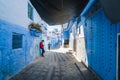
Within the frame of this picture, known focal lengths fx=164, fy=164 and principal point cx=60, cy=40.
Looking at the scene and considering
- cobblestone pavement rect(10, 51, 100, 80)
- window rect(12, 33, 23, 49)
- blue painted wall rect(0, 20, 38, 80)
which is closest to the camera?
blue painted wall rect(0, 20, 38, 80)

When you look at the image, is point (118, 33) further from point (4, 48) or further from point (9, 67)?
point (9, 67)

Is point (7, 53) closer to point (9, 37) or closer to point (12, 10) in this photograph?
point (9, 37)

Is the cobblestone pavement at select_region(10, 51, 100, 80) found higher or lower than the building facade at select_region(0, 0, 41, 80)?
lower

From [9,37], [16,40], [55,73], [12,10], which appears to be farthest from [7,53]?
[55,73]

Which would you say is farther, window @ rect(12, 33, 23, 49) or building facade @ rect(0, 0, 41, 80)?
window @ rect(12, 33, 23, 49)

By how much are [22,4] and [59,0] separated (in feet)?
10.0

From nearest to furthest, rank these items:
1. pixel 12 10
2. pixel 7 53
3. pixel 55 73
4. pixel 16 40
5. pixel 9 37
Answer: pixel 7 53, pixel 9 37, pixel 12 10, pixel 16 40, pixel 55 73

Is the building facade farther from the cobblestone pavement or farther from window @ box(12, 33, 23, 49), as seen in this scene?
the cobblestone pavement

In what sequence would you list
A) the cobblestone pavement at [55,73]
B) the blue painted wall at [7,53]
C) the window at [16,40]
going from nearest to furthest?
the blue painted wall at [7,53] → the cobblestone pavement at [55,73] → the window at [16,40]

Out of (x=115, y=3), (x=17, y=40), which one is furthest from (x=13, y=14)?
(x=115, y=3)

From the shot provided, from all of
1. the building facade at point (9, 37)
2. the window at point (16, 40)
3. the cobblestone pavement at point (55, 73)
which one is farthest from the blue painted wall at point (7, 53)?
the cobblestone pavement at point (55, 73)

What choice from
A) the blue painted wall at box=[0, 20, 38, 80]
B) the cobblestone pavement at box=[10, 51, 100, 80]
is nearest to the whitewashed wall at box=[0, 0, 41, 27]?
the blue painted wall at box=[0, 20, 38, 80]

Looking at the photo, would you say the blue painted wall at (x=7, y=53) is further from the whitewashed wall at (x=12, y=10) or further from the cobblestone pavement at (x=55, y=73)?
the cobblestone pavement at (x=55, y=73)

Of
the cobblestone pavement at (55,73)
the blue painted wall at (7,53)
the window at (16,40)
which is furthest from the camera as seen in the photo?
the window at (16,40)
